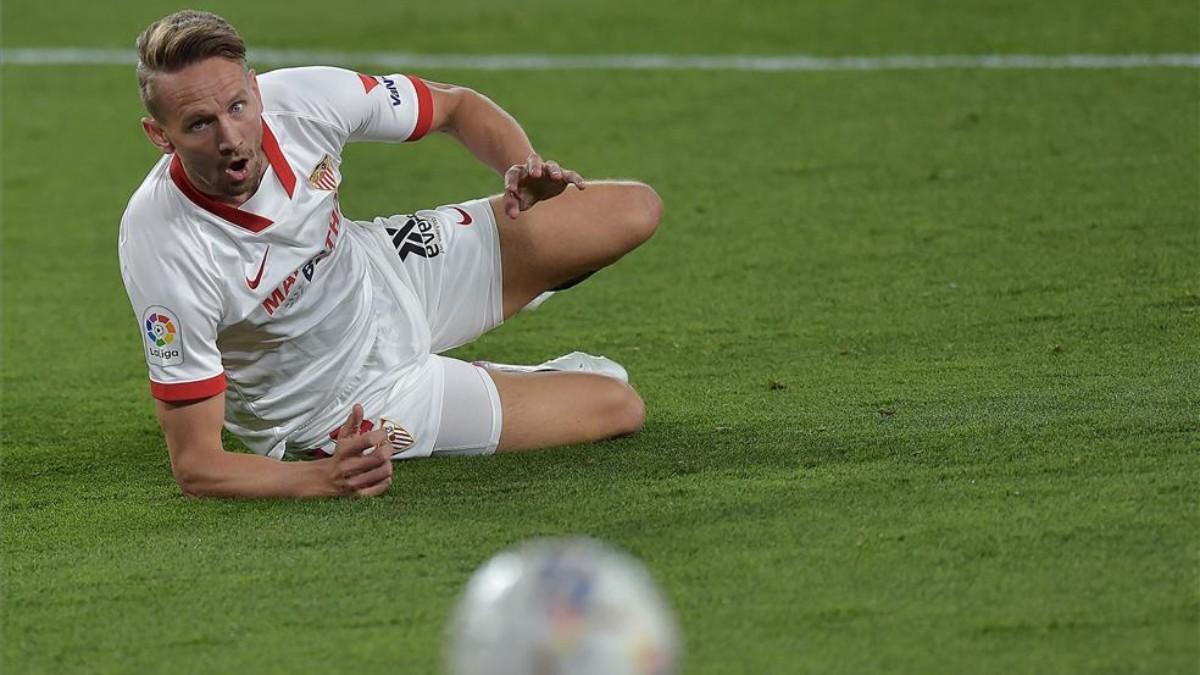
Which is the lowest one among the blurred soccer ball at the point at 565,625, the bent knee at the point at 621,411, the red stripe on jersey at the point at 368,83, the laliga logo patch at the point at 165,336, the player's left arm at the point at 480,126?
the bent knee at the point at 621,411

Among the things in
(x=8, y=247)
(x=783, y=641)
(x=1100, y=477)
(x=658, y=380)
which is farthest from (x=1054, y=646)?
(x=8, y=247)

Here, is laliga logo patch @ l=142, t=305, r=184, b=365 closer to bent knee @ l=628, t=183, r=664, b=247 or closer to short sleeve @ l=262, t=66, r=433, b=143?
short sleeve @ l=262, t=66, r=433, b=143

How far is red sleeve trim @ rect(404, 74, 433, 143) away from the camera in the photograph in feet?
13.0

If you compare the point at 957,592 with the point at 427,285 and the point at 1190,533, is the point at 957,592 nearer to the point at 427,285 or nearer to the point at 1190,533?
the point at 1190,533

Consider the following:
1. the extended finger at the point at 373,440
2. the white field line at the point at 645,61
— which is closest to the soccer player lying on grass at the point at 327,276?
the extended finger at the point at 373,440

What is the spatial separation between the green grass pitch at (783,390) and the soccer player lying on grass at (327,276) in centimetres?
11

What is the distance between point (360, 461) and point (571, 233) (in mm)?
896

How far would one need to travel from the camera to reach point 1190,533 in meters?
2.96

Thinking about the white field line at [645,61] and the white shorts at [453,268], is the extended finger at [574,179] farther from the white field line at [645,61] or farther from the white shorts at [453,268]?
the white field line at [645,61]

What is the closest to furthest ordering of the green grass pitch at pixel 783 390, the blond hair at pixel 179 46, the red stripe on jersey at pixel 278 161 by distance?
the green grass pitch at pixel 783 390 < the blond hair at pixel 179 46 < the red stripe on jersey at pixel 278 161

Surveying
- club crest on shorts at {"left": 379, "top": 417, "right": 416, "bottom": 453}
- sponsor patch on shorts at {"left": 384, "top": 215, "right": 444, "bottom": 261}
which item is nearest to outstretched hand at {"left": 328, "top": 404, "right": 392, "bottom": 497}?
club crest on shorts at {"left": 379, "top": 417, "right": 416, "bottom": 453}

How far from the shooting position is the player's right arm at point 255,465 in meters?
3.40

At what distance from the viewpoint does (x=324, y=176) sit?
3701 mm

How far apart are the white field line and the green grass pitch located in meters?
0.15
